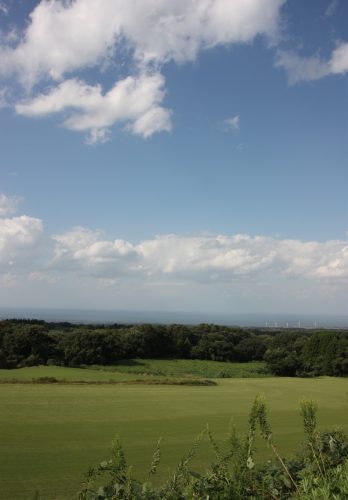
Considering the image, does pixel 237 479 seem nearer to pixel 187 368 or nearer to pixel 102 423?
pixel 102 423

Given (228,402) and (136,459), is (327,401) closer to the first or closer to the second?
(228,402)

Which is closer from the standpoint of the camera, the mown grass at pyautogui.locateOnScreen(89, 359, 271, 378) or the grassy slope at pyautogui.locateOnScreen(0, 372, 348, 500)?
the grassy slope at pyautogui.locateOnScreen(0, 372, 348, 500)

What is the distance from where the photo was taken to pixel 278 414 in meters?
25.2

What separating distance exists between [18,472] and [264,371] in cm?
5091

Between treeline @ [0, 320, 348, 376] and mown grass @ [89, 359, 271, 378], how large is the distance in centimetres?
227

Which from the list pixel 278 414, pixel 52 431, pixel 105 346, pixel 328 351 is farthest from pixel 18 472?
pixel 328 351

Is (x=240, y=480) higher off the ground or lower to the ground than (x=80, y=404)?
higher

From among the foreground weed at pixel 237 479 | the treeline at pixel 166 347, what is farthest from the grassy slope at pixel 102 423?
the treeline at pixel 166 347

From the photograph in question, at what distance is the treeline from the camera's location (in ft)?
183

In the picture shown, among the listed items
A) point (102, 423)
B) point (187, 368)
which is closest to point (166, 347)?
→ point (187, 368)

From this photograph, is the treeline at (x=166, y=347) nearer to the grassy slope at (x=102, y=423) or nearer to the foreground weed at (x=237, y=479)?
the grassy slope at (x=102, y=423)

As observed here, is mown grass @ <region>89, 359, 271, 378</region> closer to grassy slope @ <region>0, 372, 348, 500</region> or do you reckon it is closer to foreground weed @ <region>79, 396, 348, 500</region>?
grassy slope @ <region>0, 372, 348, 500</region>

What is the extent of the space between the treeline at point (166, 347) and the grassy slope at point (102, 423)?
76.3ft

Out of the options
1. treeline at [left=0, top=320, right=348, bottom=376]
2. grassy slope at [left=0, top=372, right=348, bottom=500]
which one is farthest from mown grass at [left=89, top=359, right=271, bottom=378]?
grassy slope at [left=0, top=372, right=348, bottom=500]
